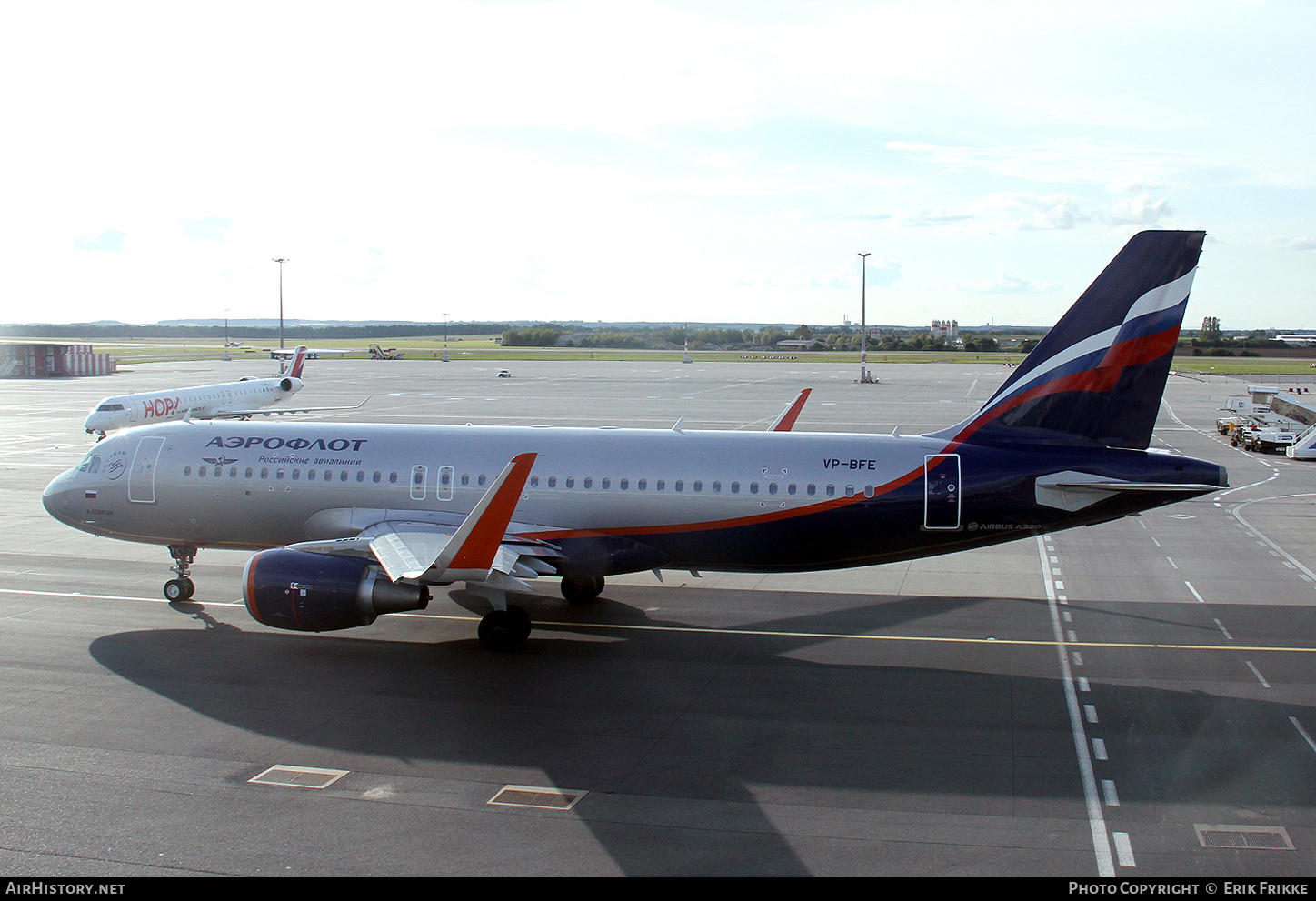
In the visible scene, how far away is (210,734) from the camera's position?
16.2 m

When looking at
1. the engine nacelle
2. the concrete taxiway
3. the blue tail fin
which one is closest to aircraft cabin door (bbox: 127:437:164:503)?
the concrete taxiway

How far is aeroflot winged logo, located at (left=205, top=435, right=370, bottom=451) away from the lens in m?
24.4

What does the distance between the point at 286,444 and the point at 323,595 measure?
22.6 ft

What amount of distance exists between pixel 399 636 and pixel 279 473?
5474mm

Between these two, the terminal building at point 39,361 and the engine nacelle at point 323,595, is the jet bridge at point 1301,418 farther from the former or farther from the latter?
the terminal building at point 39,361

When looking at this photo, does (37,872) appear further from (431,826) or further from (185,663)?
(185,663)

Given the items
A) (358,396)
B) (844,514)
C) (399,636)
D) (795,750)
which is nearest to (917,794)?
(795,750)

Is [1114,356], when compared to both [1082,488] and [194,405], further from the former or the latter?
[194,405]

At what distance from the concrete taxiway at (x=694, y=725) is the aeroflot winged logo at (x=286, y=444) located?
3.98 metres

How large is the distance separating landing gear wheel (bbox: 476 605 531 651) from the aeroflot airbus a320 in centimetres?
4

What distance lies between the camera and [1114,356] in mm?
21422

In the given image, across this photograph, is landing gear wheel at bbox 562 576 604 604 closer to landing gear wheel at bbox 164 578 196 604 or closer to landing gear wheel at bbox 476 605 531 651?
landing gear wheel at bbox 476 605 531 651

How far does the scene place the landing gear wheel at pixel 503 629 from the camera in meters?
20.8

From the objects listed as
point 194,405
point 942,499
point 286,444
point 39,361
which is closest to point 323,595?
point 286,444
